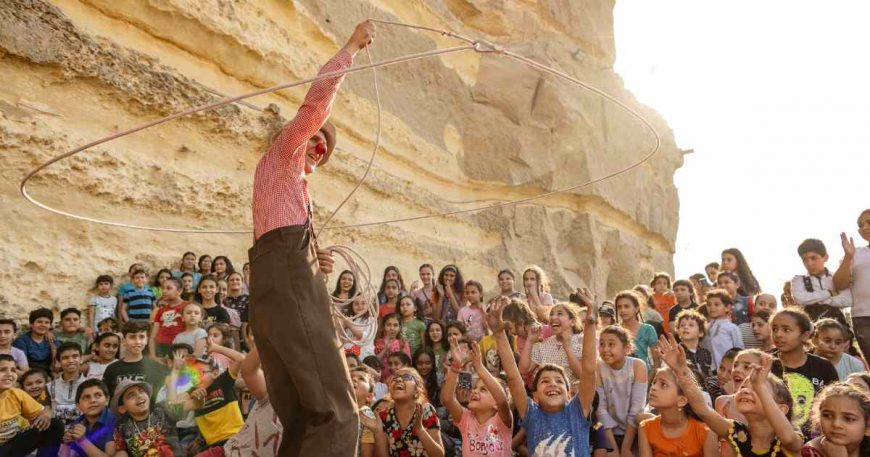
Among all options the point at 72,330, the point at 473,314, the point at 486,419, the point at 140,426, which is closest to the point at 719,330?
the point at 473,314

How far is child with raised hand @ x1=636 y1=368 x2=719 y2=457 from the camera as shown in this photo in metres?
4.91

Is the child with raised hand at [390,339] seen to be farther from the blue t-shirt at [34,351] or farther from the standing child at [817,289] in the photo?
the standing child at [817,289]

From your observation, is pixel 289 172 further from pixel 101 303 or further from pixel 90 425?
pixel 101 303

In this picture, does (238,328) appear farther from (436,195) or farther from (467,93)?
(467,93)

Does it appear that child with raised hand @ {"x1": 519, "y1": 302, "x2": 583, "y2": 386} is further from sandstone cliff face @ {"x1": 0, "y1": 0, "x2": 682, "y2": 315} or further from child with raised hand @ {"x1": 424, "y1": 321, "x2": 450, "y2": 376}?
sandstone cliff face @ {"x1": 0, "y1": 0, "x2": 682, "y2": 315}

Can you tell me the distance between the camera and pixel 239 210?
1000cm

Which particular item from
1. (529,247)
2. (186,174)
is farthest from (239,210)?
(529,247)

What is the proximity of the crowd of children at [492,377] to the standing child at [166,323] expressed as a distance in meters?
0.02

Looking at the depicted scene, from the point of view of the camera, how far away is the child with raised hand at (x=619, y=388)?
5.57m

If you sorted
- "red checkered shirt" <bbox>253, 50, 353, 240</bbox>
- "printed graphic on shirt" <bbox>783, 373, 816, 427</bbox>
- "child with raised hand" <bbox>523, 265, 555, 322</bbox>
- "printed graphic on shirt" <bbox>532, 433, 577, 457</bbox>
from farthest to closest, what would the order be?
"child with raised hand" <bbox>523, 265, 555, 322</bbox> < "printed graphic on shirt" <bbox>783, 373, 816, 427</bbox> < "printed graphic on shirt" <bbox>532, 433, 577, 457</bbox> < "red checkered shirt" <bbox>253, 50, 353, 240</bbox>

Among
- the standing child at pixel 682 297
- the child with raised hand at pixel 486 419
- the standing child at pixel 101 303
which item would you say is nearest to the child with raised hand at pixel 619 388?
the child with raised hand at pixel 486 419

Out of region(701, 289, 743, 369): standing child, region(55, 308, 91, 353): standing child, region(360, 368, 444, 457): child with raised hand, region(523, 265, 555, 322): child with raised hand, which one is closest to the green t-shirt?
region(523, 265, 555, 322): child with raised hand

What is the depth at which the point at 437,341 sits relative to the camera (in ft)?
24.8

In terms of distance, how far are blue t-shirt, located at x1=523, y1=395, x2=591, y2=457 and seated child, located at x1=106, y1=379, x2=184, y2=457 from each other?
2936 mm
